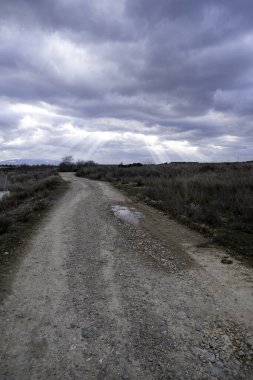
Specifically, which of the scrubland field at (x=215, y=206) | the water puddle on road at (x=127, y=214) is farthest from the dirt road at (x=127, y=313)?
the water puddle on road at (x=127, y=214)

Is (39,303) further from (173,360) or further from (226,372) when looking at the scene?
(226,372)

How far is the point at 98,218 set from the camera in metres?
10.5

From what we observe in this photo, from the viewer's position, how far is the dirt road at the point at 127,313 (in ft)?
10.5

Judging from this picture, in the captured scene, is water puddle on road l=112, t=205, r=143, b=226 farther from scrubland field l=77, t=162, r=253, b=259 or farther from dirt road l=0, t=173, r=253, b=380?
dirt road l=0, t=173, r=253, b=380

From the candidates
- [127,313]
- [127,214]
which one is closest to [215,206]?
[127,214]

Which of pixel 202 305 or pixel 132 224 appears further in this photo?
pixel 132 224

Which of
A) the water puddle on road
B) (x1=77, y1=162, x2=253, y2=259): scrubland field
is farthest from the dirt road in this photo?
the water puddle on road

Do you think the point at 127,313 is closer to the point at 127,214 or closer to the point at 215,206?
the point at 127,214

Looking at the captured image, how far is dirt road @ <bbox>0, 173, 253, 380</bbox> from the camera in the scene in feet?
10.5

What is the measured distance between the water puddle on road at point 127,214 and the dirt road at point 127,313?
8.67 feet

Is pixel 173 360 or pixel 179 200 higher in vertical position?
pixel 179 200

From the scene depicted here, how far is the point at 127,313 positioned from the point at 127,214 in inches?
278

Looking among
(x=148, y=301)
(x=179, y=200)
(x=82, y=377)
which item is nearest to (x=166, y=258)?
(x=148, y=301)

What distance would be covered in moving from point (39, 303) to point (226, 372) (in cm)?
281
